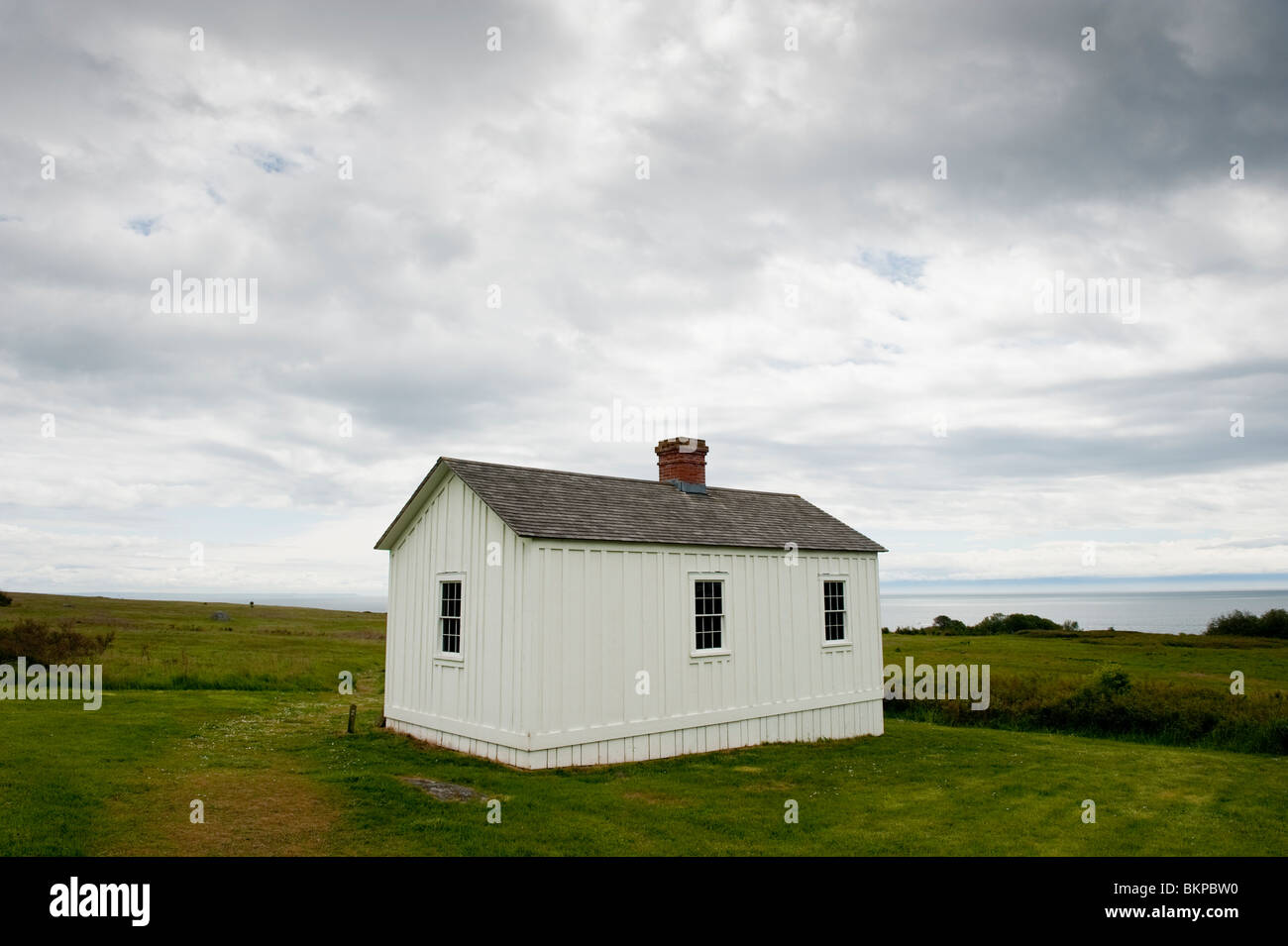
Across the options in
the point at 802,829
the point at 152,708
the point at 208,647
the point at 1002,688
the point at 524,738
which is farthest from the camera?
the point at 208,647

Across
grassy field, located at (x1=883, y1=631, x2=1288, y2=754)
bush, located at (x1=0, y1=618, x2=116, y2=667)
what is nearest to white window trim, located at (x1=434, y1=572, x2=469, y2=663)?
grassy field, located at (x1=883, y1=631, x2=1288, y2=754)

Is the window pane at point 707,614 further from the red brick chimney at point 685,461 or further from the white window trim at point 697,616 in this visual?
the red brick chimney at point 685,461

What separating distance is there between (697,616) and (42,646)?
27073mm

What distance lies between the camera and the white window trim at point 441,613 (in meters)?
16.1

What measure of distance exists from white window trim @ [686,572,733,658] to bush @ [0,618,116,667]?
81.8 feet

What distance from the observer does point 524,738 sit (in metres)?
14.1

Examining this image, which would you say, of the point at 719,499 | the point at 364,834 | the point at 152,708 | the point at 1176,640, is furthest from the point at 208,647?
the point at 1176,640

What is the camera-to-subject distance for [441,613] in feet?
55.6

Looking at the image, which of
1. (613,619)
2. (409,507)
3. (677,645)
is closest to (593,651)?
(613,619)

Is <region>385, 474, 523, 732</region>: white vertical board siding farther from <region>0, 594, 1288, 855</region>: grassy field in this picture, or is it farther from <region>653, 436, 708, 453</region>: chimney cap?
<region>653, 436, 708, 453</region>: chimney cap

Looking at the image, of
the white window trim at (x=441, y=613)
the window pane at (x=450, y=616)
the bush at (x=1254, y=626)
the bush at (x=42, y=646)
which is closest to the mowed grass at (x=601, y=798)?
the white window trim at (x=441, y=613)

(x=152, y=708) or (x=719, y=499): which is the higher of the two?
(x=719, y=499)
